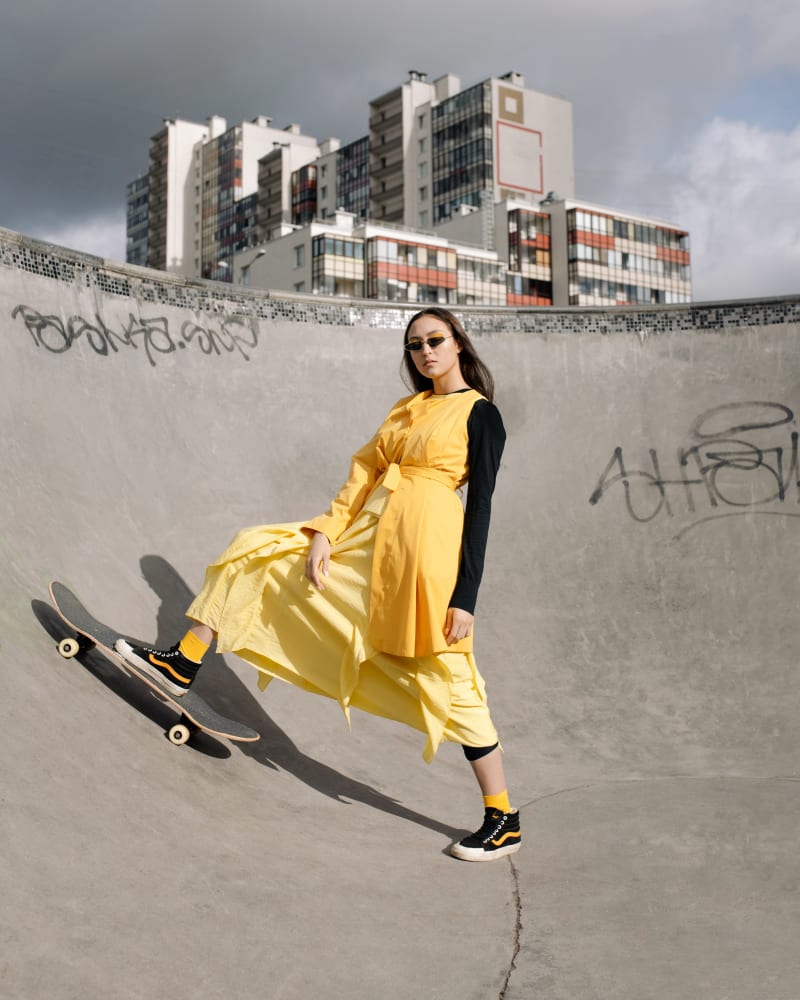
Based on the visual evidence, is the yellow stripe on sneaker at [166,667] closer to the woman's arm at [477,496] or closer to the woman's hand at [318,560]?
the woman's hand at [318,560]

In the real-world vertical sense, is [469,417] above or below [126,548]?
above

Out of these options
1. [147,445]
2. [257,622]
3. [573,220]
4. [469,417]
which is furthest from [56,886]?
[573,220]

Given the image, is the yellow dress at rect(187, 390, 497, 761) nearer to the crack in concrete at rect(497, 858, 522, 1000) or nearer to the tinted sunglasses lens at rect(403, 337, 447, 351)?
the tinted sunglasses lens at rect(403, 337, 447, 351)

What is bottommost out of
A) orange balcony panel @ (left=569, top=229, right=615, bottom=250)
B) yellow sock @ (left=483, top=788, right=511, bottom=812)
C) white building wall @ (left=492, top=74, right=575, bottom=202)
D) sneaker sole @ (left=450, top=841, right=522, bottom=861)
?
sneaker sole @ (left=450, top=841, right=522, bottom=861)

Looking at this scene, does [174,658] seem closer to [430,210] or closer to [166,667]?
[166,667]

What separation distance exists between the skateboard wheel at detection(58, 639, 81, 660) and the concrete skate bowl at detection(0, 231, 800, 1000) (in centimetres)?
5

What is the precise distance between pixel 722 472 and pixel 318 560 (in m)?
5.36

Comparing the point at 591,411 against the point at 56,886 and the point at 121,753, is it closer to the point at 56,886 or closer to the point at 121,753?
the point at 121,753

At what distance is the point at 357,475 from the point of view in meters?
4.44

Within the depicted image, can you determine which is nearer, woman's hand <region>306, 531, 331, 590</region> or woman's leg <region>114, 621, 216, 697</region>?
woman's hand <region>306, 531, 331, 590</region>

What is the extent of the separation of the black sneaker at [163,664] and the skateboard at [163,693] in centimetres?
2

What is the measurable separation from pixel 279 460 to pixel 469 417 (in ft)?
14.0

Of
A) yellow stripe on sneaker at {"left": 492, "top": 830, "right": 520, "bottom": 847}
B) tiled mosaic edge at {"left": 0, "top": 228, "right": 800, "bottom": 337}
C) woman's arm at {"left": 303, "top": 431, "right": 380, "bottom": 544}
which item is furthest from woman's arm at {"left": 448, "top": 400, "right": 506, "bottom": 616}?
tiled mosaic edge at {"left": 0, "top": 228, "right": 800, "bottom": 337}

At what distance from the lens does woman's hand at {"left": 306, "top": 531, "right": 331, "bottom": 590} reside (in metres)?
4.09
